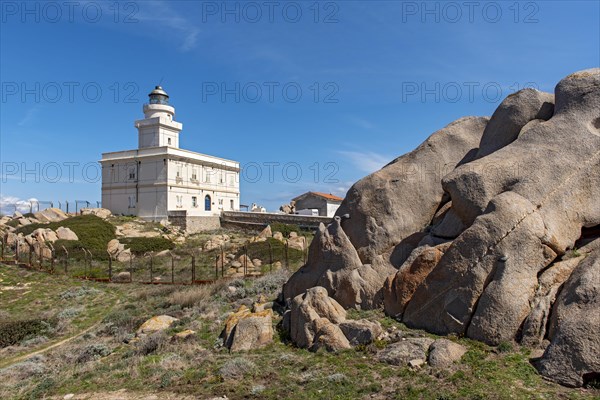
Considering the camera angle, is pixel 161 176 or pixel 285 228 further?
pixel 161 176

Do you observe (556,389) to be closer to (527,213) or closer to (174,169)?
(527,213)

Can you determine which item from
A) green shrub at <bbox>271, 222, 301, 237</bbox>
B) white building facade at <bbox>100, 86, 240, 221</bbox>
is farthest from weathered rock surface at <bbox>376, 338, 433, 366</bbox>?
white building facade at <bbox>100, 86, 240, 221</bbox>

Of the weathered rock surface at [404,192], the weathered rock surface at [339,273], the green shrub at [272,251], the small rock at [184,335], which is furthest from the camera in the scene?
the green shrub at [272,251]

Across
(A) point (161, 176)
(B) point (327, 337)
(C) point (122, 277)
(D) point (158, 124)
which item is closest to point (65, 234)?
(C) point (122, 277)

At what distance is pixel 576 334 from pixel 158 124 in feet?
182

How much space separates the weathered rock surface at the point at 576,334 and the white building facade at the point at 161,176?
1858 inches

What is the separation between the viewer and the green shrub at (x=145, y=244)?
39438mm

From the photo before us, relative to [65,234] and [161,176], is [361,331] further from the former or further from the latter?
[161,176]

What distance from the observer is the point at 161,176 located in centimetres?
5512

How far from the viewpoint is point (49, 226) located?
44.3 metres

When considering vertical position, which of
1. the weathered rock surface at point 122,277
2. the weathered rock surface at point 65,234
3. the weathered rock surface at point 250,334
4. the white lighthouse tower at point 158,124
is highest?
the white lighthouse tower at point 158,124

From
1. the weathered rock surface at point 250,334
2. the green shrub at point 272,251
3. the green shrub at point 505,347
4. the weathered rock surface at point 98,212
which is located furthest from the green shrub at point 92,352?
the weathered rock surface at point 98,212

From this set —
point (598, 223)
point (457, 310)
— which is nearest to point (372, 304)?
point (457, 310)

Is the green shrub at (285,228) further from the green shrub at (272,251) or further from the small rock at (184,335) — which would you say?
the small rock at (184,335)
